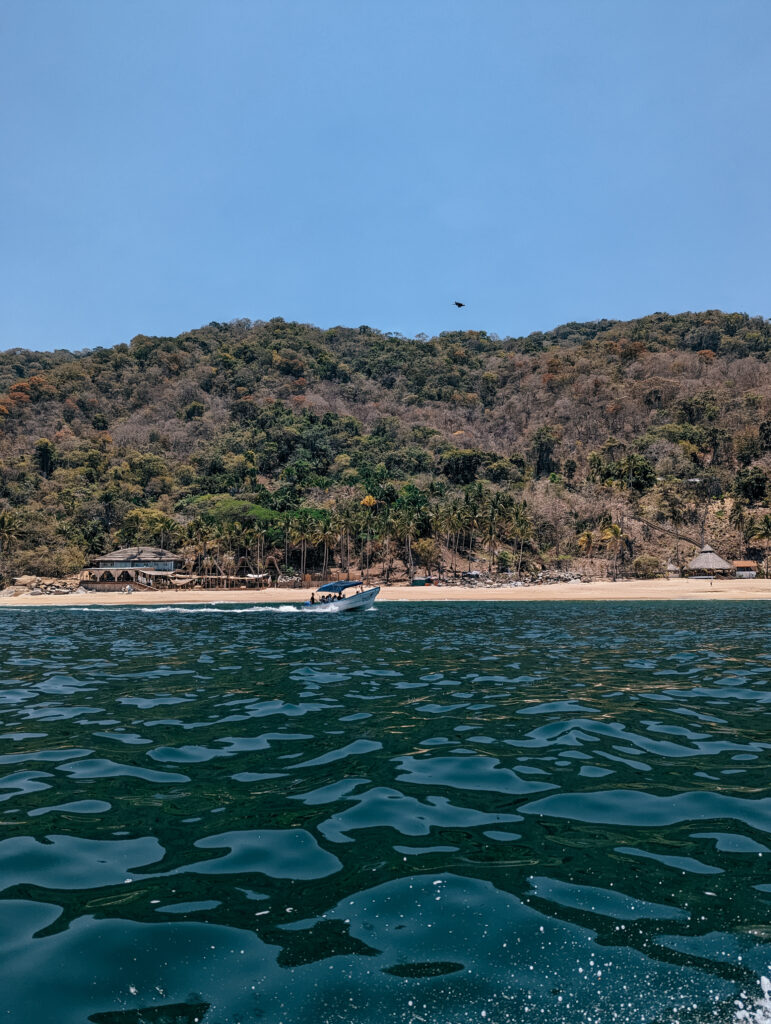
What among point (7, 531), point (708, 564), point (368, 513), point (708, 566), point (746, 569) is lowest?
point (746, 569)

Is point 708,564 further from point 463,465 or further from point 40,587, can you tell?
point 40,587

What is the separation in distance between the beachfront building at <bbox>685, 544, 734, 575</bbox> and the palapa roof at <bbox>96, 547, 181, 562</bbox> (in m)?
60.7

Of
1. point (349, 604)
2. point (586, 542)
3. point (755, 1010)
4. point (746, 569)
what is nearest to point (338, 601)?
point (349, 604)

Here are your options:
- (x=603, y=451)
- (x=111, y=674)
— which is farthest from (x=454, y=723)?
(x=603, y=451)

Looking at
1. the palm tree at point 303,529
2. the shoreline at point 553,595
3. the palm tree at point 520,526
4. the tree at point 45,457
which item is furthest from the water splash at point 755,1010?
the tree at point 45,457

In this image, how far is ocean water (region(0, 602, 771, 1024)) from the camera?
13.4ft

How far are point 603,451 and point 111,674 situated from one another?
345 ft

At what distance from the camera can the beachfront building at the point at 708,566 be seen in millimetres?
75000

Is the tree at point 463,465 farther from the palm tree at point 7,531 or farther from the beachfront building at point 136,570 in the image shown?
the palm tree at point 7,531

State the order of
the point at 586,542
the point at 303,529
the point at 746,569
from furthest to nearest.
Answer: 1. the point at 586,542
2. the point at 303,529
3. the point at 746,569

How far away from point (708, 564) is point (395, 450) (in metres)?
59.3

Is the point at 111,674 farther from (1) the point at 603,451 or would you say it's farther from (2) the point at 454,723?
(1) the point at 603,451

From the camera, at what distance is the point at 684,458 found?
102062 mm

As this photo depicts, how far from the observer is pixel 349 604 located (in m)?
44.9
